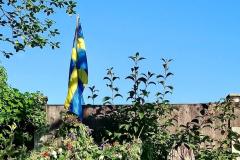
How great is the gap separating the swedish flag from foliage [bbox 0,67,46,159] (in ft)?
2.30

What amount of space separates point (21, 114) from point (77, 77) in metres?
1.29

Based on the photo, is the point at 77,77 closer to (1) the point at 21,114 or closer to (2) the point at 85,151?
(1) the point at 21,114

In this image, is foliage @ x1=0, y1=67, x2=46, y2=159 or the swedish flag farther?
foliage @ x1=0, y1=67, x2=46, y2=159

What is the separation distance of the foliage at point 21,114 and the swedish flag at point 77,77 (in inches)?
27.5

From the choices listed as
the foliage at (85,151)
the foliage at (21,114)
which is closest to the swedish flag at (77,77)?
the foliage at (21,114)

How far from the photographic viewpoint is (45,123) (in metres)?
9.84

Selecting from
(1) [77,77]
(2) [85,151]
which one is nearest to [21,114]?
(1) [77,77]

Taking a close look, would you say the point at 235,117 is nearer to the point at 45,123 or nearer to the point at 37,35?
the point at 45,123

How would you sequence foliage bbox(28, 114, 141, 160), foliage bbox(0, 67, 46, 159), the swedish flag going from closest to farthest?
foliage bbox(28, 114, 141, 160)
the swedish flag
foliage bbox(0, 67, 46, 159)

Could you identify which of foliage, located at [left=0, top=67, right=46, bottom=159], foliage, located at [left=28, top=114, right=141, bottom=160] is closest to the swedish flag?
foliage, located at [left=0, top=67, right=46, bottom=159]

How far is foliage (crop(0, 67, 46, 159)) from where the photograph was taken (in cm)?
977

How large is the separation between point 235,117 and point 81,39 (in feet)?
10.5

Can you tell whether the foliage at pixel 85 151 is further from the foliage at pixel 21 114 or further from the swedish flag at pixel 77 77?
the foliage at pixel 21 114

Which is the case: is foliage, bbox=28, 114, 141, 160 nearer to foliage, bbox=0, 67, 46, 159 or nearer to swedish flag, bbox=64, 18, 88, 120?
swedish flag, bbox=64, 18, 88, 120
